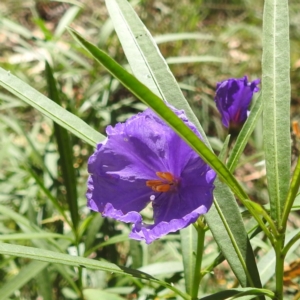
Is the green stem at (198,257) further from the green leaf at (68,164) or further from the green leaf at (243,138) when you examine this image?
the green leaf at (68,164)

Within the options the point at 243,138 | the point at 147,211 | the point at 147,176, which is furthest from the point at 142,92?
the point at 147,211

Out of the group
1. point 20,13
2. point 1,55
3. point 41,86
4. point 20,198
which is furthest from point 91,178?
point 20,13

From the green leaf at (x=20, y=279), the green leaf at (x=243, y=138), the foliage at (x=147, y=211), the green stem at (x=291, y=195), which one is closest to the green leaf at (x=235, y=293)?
the foliage at (x=147, y=211)

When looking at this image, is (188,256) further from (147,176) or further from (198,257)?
(147,176)

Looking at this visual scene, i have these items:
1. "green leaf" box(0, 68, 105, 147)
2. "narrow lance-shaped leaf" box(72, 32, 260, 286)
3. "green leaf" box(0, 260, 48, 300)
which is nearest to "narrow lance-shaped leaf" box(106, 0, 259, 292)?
"narrow lance-shaped leaf" box(72, 32, 260, 286)

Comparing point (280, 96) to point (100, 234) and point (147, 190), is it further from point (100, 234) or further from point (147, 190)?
point (100, 234)

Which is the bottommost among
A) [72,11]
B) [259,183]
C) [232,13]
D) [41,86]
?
[259,183]
